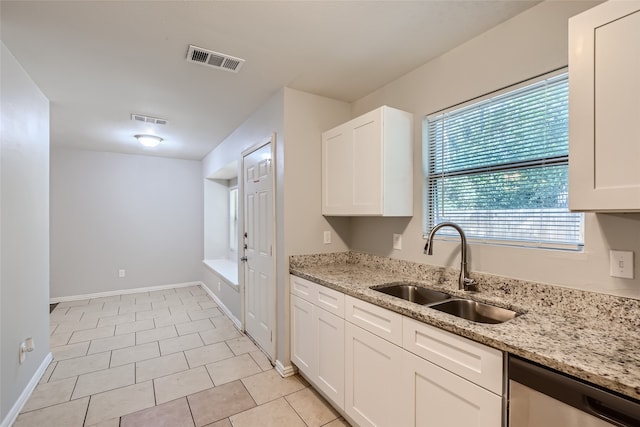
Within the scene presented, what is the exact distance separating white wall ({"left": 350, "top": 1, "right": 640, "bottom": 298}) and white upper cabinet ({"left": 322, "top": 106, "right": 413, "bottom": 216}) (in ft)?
0.39

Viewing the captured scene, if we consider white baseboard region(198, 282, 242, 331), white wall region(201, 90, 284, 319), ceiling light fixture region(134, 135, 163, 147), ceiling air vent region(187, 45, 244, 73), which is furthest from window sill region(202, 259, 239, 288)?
ceiling air vent region(187, 45, 244, 73)

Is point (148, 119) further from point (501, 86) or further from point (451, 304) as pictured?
point (451, 304)

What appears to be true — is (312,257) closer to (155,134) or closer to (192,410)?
(192,410)

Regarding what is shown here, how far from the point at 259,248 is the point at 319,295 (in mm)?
1124

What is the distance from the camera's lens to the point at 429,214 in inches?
87.7

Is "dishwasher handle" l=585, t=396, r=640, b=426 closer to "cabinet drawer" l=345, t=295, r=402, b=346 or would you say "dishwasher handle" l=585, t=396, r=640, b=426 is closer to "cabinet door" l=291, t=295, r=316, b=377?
"cabinet drawer" l=345, t=295, r=402, b=346

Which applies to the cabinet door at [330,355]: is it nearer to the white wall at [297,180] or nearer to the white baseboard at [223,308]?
the white wall at [297,180]

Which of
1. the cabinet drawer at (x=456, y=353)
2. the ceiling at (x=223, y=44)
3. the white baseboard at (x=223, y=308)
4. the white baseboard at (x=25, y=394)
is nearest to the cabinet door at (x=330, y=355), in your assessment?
the cabinet drawer at (x=456, y=353)

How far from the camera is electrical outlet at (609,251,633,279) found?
4.18 ft

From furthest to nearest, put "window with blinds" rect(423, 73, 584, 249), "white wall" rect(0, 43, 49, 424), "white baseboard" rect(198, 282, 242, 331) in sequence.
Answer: "white baseboard" rect(198, 282, 242, 331) < "white wall" rect(0, 43, 49, 424) < "window with blinds" rect(423, 73, 584, 249)

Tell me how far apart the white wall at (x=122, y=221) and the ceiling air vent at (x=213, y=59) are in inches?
157

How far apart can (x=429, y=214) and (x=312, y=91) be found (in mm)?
1495

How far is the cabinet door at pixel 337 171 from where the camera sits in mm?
2412

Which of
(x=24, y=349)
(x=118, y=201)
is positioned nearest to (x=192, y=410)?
(x=24, y=349)
